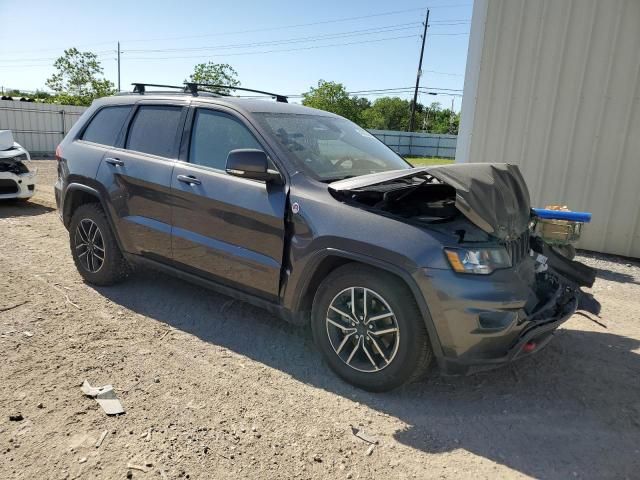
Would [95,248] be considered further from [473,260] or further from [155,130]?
[473,260]

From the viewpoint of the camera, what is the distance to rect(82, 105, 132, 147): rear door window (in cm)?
477

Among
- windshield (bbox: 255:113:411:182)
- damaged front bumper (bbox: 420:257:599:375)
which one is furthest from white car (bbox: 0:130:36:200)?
damaged front bumper (bbox: 420:257:599:375)

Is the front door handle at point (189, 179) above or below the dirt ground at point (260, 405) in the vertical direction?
above

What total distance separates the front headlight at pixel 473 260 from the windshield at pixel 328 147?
3.58ft

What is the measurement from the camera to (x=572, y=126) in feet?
23.7

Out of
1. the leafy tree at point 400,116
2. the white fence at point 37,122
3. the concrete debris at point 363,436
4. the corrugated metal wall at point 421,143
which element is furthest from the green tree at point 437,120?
the concrete debris at point 363,436

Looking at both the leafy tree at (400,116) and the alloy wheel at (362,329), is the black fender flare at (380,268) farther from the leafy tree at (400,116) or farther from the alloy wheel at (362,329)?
the leafy tree at (400,116)

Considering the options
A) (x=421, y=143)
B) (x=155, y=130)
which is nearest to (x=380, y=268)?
(x=155, y=130)

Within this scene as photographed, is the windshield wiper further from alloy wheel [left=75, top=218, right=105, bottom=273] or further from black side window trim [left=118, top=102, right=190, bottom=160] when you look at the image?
alloy wheel [left=75, top=218, right=105, bottom=273]

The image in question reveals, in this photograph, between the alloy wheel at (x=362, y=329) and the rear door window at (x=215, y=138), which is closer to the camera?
the alloy wheel at (x=362, y=329)

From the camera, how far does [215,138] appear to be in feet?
13.2

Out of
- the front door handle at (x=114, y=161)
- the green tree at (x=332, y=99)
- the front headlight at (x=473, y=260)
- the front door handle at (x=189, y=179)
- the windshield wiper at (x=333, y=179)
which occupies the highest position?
the green tree at (x=332, y=99)

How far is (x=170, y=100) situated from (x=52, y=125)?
19718mm

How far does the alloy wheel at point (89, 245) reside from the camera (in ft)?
15.8
